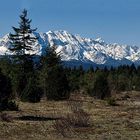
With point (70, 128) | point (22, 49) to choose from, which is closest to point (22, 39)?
point (22, 49)

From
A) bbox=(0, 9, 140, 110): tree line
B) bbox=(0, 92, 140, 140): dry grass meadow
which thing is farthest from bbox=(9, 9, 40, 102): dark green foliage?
bbox=(0, 92, 140, 140): dry grass meadow

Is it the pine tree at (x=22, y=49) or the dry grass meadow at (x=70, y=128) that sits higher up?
the pine tree at (x=22, y=49)

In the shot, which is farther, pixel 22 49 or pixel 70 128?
A: pixel 22 49

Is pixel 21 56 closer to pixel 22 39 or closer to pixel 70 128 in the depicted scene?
pixel 22 39

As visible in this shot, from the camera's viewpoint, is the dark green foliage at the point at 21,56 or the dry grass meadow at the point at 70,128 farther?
the dark green foliage at the point at 21,56

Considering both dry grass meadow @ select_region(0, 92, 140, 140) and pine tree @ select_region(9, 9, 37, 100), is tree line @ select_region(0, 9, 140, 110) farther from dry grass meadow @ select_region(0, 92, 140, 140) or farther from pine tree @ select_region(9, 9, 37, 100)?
dry grass meadow @ select_region(0, 92, 140, 140)

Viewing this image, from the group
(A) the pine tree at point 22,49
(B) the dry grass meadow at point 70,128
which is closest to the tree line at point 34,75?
(A) the pine tree at point 22,49

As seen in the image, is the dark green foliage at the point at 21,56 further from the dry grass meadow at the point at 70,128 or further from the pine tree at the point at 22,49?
the dry grass meadow at the point at 70,128

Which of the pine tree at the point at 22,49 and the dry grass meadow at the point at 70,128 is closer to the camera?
the dry grass meadow at the point at 70,128

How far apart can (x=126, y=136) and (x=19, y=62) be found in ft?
160

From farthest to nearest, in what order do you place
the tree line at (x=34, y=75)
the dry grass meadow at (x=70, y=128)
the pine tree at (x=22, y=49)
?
the pine tree at (x=22, y=49) < the tree line at (x=34, y=75) < the dry grass meadow at (x=70, y=128)

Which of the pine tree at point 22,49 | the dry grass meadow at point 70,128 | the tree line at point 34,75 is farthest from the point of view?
the pine tree at point 22,49

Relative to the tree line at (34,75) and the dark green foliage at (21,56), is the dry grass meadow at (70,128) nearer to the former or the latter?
the tree line at (34,75)

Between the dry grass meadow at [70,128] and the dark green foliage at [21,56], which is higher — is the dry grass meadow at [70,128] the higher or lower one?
the lower one
